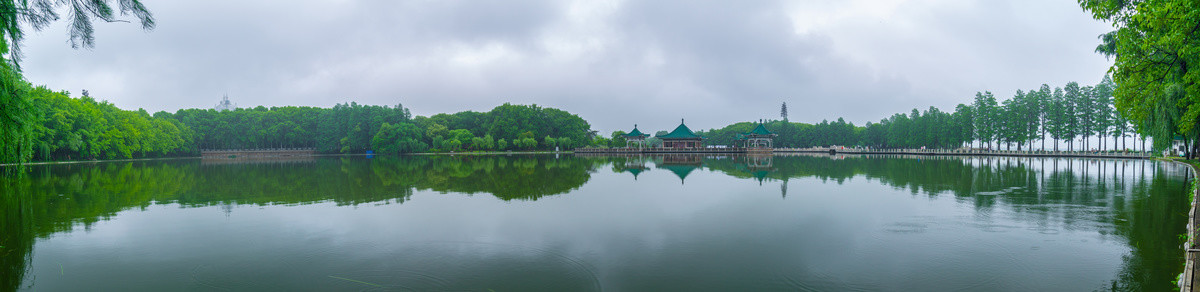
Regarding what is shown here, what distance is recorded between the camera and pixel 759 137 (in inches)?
2714

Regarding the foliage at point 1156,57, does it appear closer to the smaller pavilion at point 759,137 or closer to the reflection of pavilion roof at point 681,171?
the reflection of pavilion roof at point 681,171

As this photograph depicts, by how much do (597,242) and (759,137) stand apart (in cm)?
6514

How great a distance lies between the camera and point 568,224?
29.2 ft

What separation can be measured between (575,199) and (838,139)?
78.1 meters

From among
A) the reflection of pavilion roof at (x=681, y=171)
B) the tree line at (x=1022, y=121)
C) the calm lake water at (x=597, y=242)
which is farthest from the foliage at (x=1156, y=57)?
the tree line at (x=1022, y=121)

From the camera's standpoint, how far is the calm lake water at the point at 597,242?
217 inches

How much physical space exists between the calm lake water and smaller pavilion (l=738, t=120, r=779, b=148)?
54907mm

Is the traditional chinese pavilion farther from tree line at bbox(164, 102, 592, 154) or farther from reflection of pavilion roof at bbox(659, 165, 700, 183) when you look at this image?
reflection of pavilion roof at bbox(659, 165, 700, 183)

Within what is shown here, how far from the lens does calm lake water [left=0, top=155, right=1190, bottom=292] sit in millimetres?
5523

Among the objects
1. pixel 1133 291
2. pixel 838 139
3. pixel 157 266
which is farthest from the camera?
pixel 838 139

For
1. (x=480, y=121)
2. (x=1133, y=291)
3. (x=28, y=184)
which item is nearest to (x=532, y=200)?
(x=1133, y=291)

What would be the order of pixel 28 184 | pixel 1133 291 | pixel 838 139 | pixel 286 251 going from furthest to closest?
pixel 838 139 < pixel 28 184 < pixel 286 251 < pixel 1133 291

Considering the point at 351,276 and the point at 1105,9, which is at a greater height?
the point at 1105,9

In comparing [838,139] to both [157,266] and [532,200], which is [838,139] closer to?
[532,200]
